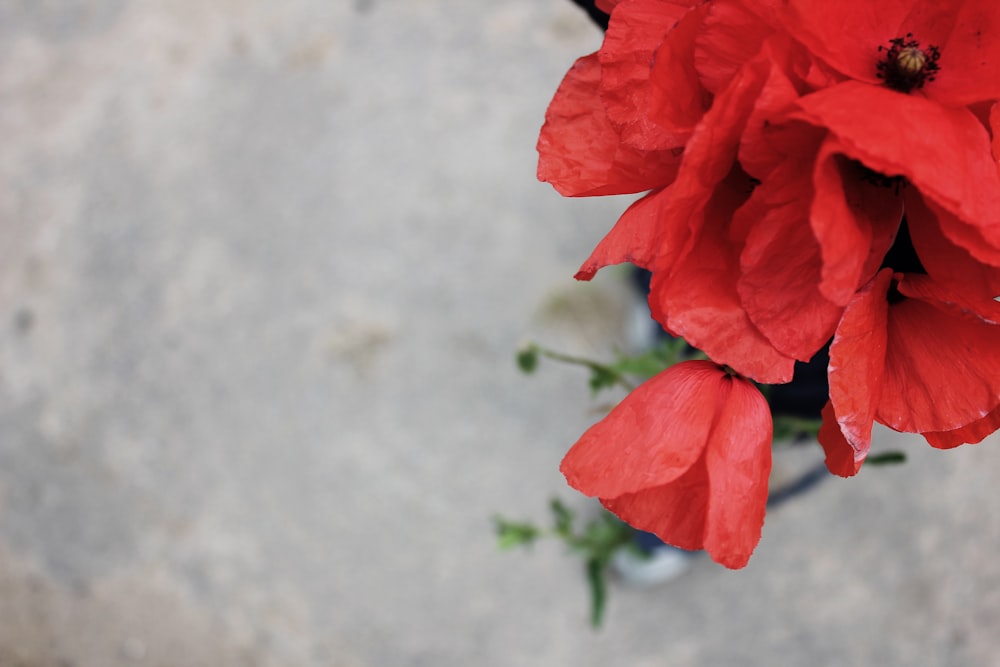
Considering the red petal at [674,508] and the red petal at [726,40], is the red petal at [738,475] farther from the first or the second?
the red petal at [726,40]

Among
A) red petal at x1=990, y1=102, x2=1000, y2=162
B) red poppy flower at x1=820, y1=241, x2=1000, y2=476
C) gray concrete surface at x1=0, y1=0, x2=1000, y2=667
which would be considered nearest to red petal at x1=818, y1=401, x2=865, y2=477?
red poppy flower at x1=820, y1=241, x2=1000, y2=476

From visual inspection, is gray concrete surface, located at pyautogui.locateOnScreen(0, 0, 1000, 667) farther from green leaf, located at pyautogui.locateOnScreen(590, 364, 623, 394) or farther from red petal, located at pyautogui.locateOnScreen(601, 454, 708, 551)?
red petal, located at pyautogui.locateOnScreen(601, 454, 708, 551)

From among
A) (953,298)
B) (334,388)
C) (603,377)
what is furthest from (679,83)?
(334,388)

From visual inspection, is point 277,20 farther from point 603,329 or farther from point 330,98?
point 603,329

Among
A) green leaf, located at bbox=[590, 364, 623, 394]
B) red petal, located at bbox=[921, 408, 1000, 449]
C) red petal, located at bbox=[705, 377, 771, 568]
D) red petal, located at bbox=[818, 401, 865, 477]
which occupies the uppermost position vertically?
red petal, located at bbox=[921, 408, 1000, 449]

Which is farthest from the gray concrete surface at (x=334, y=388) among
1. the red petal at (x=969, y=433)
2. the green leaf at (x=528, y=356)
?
the red petal at (x=969, y=433)

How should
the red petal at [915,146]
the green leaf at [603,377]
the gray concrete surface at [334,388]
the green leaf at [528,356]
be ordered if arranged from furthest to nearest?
1. the gray concrete surface at [334,388]
2. the green leaf at [528,356]
3. the green leaf at [603,377]
4. the red petal at [915,146]

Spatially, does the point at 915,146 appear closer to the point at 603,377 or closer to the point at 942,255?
the point at 942,255

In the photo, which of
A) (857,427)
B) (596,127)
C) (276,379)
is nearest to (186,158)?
(276,379)
